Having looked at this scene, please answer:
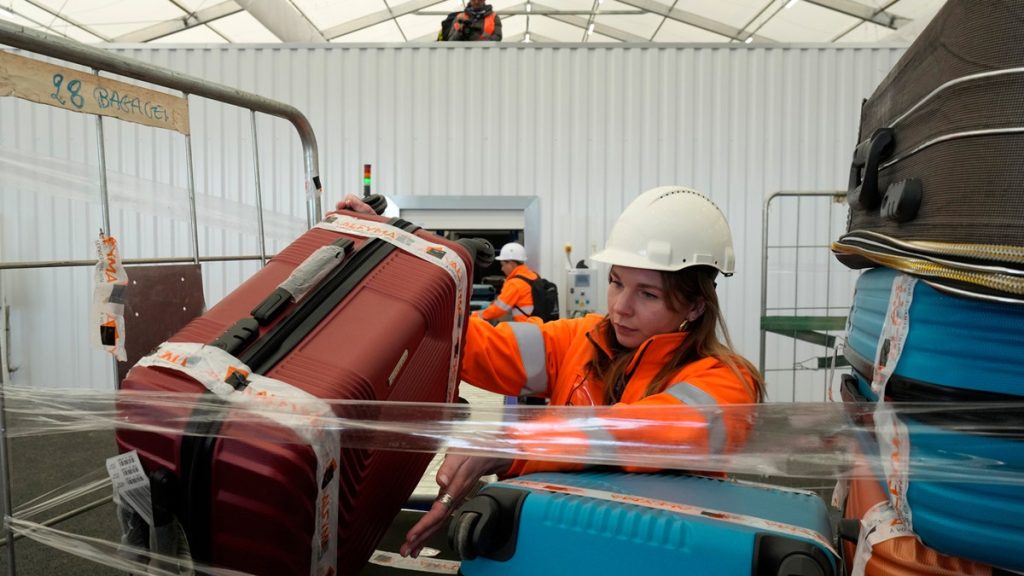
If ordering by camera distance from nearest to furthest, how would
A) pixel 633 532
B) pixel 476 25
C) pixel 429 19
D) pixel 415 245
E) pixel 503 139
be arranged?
pixel 633 532, pixel 415 245, pixel 503 139, pixel 476 25, pixel 429 19

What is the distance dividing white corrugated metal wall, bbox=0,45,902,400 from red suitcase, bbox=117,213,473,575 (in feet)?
11.6

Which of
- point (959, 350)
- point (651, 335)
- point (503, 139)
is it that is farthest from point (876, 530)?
point (503, 139)

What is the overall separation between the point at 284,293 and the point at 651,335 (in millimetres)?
766

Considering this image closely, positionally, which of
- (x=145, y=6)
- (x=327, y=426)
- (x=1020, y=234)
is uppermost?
(x=145, y=6)

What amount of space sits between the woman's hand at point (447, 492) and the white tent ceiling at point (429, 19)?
4544mm

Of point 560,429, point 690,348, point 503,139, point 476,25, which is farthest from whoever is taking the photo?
point 476,25

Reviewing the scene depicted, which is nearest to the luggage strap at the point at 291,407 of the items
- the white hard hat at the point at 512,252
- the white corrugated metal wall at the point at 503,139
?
the white hard hat at the point at 512,252

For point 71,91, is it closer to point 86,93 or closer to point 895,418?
point 86,93

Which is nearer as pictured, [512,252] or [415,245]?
[415,245]

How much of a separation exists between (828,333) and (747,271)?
1.41m

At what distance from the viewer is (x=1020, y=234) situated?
0.58 meters

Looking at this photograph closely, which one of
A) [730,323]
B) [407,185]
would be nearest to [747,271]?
[730,323]

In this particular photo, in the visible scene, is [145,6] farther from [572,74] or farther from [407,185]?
[572,74]

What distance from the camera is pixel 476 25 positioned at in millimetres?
4672
